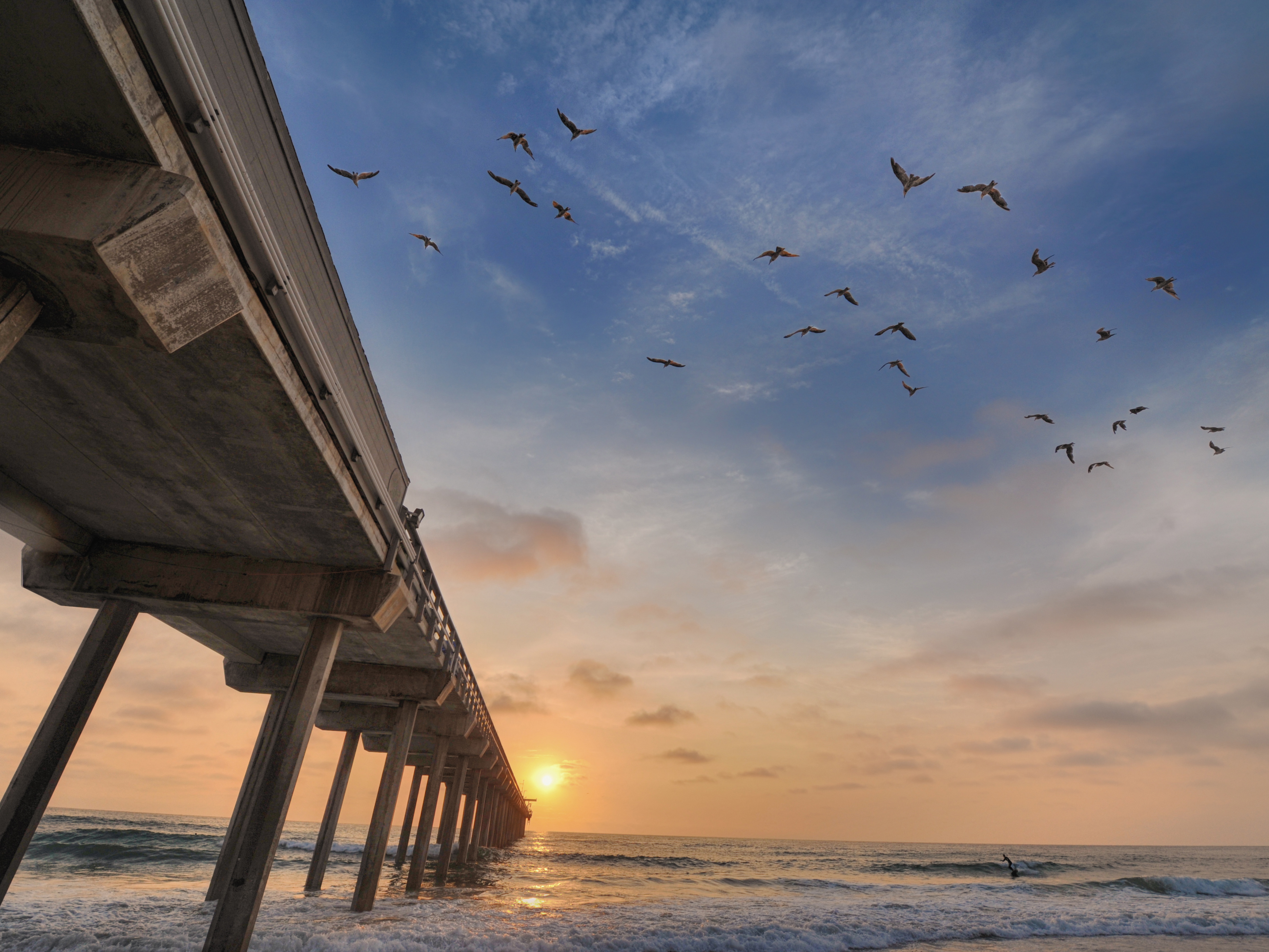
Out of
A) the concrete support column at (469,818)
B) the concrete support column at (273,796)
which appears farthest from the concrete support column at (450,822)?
the concrete support column at (273,796)

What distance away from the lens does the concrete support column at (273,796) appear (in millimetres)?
10109

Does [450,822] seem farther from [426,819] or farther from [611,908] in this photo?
[611,908]

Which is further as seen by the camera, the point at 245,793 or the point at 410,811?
the point at 410,811

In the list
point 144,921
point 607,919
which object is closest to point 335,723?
point 144,921

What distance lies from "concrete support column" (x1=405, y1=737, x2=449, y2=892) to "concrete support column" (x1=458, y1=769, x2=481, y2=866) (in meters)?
13.5

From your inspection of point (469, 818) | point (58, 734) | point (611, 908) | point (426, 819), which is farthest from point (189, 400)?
point (469, 818)

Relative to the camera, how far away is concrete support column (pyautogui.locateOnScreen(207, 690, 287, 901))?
16328 mm

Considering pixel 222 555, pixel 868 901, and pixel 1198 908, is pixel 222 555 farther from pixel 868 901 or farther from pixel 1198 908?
pixel 1198 908

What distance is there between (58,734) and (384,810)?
8.53m

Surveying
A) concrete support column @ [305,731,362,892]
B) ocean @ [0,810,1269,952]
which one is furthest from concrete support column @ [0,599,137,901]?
concrete support column @ [305,731,362,892]

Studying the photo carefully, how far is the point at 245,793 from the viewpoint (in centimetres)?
1756

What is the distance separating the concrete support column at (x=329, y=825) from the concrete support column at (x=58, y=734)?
1195 centimetres

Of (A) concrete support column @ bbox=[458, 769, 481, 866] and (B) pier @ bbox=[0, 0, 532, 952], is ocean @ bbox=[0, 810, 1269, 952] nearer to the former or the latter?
(A) concrete support column @ bbox=[458, 769, 481, 866]

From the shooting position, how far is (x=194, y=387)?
22.8 ft
